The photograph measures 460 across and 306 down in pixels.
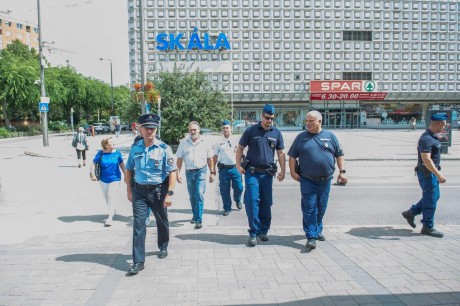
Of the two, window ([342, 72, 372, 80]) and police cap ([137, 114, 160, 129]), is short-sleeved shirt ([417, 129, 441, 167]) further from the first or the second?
window ([342, 72, 372, 80])

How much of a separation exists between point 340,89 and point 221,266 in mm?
58803

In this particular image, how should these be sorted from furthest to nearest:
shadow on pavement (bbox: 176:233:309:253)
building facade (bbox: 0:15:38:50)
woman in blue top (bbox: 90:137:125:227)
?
building facade (bbox: 0:15:38:50) → woman in blue top (bbox: 90:137:125:227) → shadow on pavement (bbox: 176:233:309:253)

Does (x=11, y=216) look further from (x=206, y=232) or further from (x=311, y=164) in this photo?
(x=311, y=164)

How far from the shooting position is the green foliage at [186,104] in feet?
74.6

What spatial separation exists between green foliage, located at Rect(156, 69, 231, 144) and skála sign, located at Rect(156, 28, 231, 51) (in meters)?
37.5

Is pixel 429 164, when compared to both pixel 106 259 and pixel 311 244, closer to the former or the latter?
pixel 311 244

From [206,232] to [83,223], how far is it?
238 cm

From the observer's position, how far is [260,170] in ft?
19.9

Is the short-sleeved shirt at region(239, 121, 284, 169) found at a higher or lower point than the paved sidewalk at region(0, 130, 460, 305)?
higher

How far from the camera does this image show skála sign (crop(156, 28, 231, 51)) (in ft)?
197

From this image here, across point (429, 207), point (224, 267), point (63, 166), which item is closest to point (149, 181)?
point (224, 267)

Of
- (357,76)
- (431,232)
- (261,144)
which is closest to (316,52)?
(357,76)

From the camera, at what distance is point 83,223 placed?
7.64 m

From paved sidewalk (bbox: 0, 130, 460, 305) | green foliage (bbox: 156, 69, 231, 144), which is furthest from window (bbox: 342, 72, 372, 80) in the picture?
paved sidewalk (bbox: 0, 130, 460, 305)
